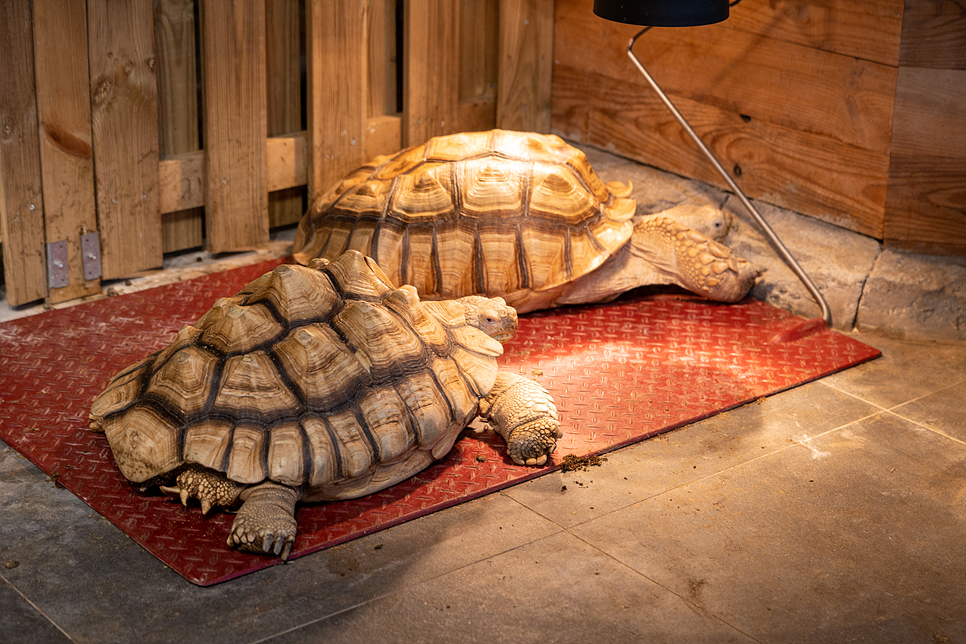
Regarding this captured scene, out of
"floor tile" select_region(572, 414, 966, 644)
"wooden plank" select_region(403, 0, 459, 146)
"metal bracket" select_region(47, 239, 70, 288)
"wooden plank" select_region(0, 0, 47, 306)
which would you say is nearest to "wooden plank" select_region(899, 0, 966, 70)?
"floor tile" select_region(572, 414, 966, 644)

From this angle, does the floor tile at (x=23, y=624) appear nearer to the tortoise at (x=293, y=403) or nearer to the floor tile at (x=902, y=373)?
the tortoise at (x=293, y=403)

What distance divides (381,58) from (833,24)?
257cm

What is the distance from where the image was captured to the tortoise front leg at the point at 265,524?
3533 mm

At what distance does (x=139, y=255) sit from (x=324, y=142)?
1245 millimetres

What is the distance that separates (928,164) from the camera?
17.8ft

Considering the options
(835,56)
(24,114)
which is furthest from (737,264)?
(24,114)

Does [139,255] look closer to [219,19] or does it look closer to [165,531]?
[219,19]

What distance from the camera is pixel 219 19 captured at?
5.55 metres

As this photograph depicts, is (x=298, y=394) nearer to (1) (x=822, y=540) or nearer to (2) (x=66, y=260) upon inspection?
(1) (x=822, y=540)

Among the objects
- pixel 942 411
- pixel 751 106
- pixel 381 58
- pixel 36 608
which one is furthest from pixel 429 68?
pixel 36 608

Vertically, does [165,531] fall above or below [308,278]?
below

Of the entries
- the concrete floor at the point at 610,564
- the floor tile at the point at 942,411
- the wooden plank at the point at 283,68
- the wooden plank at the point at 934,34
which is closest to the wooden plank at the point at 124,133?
the wooden plank at the point at 283,68

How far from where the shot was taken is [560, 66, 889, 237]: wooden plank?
5.70m

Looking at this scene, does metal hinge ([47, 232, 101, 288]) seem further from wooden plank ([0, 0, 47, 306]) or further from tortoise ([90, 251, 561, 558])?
tortoise ([90, 251, 561, 558])
